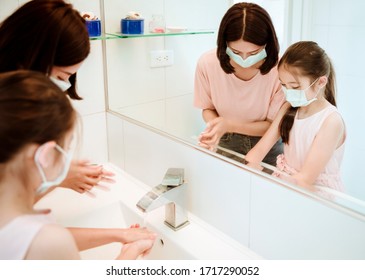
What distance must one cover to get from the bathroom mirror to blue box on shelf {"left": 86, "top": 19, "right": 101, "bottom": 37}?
5 centimetres

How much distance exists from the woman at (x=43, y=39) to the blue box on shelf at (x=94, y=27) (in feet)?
1.34

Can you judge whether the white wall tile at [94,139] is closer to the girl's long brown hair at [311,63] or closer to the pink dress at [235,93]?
the pink dress at [235,93]

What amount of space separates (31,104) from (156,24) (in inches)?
33.3

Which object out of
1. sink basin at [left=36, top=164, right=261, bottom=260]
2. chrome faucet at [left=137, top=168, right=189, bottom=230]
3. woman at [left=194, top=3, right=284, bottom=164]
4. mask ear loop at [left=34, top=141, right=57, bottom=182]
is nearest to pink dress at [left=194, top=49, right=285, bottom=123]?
woman at [left=194, top=3, right=284, bottom=164]

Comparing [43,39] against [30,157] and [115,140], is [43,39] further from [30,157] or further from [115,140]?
[115,140]

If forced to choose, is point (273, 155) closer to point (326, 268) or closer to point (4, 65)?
point (326, 268)

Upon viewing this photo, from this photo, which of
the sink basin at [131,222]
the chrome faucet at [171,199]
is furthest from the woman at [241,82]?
the sink basin at [131,222]

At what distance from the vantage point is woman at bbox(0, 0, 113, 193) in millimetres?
922

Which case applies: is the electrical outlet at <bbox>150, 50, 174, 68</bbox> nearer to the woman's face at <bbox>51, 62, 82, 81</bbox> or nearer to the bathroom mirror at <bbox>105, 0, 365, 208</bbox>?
the bathroom mirror at <bbox>105, 0, 365, 208</bbox>

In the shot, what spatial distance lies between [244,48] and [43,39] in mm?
Result: 514

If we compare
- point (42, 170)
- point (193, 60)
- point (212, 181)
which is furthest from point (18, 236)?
point (193, 60)

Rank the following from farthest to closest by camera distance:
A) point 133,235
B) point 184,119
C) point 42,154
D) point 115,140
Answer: point 115,140 → point 184,119 → point 133,235 → point 42,154

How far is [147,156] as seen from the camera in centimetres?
136

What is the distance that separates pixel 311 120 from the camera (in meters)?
0.92
